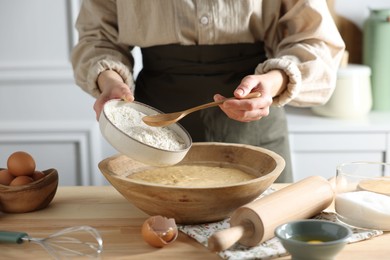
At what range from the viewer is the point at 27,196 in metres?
1.26

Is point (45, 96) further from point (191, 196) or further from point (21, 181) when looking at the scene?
point (191, 196)

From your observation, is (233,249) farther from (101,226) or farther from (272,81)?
(272,81)

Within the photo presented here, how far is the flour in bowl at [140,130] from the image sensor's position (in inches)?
48.3

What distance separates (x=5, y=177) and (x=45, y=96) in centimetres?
148

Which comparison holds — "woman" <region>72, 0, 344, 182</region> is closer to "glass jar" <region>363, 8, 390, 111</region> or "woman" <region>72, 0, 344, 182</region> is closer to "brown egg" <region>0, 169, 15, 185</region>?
"brown egg" <region>0, 169, 15, 185</region>

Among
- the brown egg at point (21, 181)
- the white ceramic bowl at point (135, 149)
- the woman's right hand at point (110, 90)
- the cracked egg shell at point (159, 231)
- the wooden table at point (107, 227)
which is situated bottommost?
the wooden table at point (107, 227)

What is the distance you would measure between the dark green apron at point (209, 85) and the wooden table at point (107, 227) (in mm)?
351

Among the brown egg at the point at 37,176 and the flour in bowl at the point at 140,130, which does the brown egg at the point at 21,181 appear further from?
the flour in bowl at the point at 140,130

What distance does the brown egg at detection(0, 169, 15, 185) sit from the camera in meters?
1.29

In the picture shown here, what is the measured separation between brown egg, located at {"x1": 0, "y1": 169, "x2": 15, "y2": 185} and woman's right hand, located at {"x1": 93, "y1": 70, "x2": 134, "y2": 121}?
21cm

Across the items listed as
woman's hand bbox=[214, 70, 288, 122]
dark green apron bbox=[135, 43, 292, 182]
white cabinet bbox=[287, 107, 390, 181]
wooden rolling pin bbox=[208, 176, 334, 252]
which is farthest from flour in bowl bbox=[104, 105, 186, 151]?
white cabinet bbox=[287, 107, 390, 181]

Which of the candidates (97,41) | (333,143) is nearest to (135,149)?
(97,41)

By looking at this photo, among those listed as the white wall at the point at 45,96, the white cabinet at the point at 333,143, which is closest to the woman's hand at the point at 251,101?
the white cabinet at the point at 333,143

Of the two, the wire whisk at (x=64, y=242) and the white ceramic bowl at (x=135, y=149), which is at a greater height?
the white ceramic bowl at (x=135, y=149)
